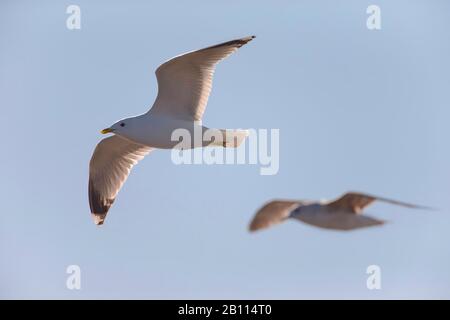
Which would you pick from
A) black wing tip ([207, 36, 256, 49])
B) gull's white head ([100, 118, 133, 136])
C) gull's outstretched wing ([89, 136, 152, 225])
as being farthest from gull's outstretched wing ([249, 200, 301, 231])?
gull's outstretched wing ([89, 136, 152, 225])

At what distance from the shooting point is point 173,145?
7.27 meters

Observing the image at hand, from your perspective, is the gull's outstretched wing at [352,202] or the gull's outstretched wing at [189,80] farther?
the gull's outstretched wing at [189,80]

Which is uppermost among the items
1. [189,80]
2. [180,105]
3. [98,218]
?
[189,80]

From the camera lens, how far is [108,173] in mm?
8336

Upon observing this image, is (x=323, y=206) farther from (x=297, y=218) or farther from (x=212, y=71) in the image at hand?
(x=212, y=71)

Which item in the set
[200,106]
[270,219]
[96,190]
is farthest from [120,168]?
[270,219]

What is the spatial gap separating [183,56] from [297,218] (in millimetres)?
1993

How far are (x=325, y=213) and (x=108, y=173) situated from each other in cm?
307

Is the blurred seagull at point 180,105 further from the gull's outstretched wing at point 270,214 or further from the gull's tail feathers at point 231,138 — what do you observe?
the gull's outstretched wing at point 270,214

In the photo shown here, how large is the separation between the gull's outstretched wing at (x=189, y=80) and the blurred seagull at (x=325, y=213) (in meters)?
1.65

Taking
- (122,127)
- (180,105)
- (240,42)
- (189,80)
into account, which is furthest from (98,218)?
(240,42)

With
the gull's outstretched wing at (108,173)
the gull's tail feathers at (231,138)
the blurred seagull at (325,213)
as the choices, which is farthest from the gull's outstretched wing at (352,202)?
the gull's outstretched wing at (108,173)

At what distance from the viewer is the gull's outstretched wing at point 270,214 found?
5883mm

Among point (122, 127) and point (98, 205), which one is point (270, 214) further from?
point (98, 205)
